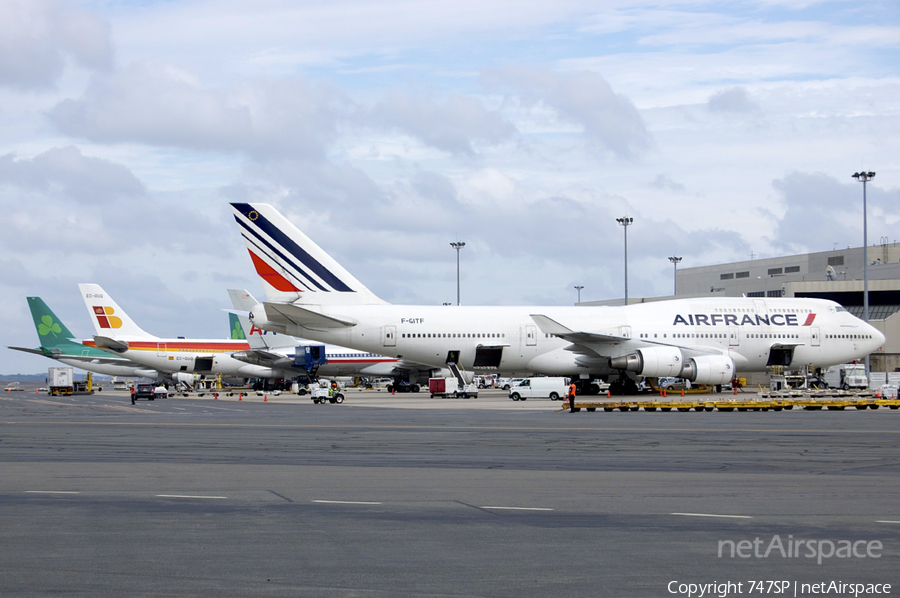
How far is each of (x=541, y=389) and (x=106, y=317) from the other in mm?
44869

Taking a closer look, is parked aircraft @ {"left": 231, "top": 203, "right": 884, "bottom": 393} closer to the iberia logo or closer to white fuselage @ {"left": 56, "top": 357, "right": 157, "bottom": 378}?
the iberia logo

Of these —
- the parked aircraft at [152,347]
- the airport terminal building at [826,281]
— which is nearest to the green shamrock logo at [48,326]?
the parked aircraft at [152,347]

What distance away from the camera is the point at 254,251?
44781mm

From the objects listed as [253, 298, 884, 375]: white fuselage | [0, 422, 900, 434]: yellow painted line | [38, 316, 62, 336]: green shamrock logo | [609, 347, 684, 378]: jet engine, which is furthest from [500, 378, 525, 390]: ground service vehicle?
[38, 316, 62, 336]: green shamrock logo

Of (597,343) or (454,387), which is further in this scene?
(454,387)

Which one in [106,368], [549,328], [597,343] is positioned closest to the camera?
[549,328]

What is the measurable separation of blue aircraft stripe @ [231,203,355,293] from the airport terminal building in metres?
35.5

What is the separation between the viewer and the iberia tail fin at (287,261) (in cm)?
4466

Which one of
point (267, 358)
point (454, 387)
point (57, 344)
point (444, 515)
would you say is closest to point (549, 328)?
point (454, 387)

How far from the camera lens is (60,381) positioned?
6906cm

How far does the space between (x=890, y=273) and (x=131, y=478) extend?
8290cm

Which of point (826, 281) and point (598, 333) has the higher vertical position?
point (826, 281)

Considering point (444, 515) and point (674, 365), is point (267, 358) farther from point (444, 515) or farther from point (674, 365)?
point (444, 515)

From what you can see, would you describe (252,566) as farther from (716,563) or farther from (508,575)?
(716,563)
